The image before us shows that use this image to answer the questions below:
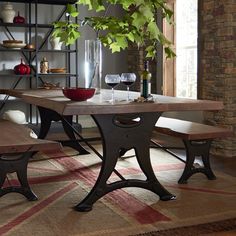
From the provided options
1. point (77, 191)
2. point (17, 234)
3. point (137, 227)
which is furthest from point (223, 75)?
point (17, 234)

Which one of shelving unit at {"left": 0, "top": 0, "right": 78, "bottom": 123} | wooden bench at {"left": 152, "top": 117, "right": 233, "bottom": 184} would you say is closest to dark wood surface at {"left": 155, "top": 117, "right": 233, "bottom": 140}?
wooden bench at {"left": 152, "top": 117, "right": 233, "bottom": 184}

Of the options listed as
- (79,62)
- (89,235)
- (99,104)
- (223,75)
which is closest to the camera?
(89,235)

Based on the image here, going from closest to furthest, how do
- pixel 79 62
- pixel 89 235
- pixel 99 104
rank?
pixel 89 235 < pixel 99 104 < pixel 79 62

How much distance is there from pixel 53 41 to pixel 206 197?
435cm

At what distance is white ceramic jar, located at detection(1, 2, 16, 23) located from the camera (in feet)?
21.2

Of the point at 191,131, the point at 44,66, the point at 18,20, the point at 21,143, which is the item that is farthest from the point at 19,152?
the point at 18,20

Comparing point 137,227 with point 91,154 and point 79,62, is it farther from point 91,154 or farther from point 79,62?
point 79,62

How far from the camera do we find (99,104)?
283cm

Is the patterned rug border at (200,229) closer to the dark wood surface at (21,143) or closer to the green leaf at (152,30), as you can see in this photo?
the dark wood surface at (21,143)

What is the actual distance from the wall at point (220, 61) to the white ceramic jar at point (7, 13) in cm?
288

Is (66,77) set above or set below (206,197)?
above

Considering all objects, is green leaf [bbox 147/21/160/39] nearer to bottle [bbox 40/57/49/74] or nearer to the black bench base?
the black bench base

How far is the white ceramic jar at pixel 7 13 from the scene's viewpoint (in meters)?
6.47

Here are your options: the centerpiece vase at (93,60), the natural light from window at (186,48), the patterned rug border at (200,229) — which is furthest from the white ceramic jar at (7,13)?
the patterned rug border at (200,229)
